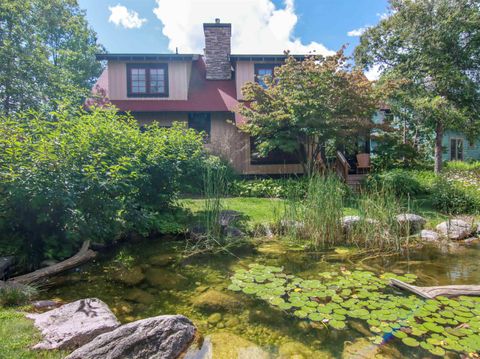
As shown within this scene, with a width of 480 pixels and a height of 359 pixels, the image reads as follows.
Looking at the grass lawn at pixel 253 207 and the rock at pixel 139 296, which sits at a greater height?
the grass lawn at pixel 253 207

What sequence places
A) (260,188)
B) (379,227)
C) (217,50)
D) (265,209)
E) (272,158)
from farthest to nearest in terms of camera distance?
(217,50), (272,158), (260,188), (265,209), (379,227)

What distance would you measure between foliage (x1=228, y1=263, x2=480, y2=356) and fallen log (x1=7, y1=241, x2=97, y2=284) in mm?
2382

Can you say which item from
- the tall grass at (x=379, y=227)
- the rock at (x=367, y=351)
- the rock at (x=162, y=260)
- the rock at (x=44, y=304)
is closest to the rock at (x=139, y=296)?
the rock at (x=44, y=304)

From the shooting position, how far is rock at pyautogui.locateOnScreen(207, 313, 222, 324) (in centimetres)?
300

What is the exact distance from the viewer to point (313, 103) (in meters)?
8.03

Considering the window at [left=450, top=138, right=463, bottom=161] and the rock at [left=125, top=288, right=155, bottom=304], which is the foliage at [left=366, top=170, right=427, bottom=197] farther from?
the window at [left=450, top=138, right=463, bottom=161]

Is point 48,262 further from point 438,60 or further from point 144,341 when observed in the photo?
point 438,60

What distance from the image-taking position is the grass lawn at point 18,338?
2.15 meters

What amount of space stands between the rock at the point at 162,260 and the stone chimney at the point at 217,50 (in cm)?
1037

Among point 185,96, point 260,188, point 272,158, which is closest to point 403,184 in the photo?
point 260,188

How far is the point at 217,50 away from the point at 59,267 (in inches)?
458

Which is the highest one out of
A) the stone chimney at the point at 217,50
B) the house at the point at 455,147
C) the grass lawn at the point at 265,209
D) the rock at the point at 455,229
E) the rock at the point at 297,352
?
the stone chimney at the point at 217,50

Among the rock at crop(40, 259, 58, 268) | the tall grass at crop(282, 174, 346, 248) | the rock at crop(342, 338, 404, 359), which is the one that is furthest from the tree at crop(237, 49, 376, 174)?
the rock at crop(40, 259, 58, 268)

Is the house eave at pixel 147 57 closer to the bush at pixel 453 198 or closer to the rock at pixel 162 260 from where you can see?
the rock at pixel 162 260
